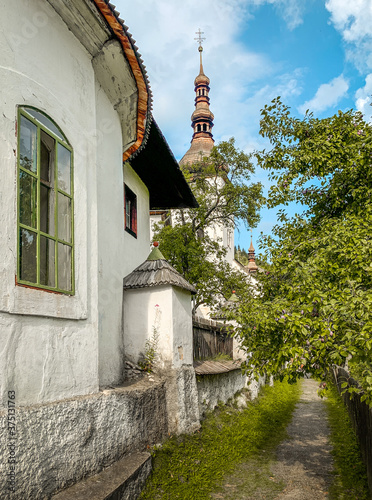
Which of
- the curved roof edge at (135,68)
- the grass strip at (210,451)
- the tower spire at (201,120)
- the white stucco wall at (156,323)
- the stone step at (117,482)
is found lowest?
the grass strip at (210,451)

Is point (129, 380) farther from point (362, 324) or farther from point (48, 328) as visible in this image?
point (362, 324)

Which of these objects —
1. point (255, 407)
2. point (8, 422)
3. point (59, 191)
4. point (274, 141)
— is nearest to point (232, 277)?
point (255, 407)

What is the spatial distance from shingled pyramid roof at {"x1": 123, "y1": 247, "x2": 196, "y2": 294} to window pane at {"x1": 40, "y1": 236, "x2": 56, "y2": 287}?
2618 mm

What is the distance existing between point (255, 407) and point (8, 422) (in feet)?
30.2

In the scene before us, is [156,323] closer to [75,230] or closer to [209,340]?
[75,230]

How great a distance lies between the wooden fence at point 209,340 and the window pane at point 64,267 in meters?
4.11

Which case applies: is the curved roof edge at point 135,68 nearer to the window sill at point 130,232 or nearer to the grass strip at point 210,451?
the window sill at point 130,232

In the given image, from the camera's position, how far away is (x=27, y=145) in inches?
167

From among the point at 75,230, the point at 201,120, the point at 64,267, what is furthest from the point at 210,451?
the point at 201,120

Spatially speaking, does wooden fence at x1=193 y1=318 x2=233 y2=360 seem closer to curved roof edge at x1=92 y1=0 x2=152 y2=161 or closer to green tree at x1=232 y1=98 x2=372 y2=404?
green tree at x1=232 y1=98 x2=372 y2=404

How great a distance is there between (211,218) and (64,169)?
13803mm

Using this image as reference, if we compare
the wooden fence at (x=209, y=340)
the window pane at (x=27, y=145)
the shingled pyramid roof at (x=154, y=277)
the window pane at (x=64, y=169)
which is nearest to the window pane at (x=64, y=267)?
the window pane at (x=64, y=169)

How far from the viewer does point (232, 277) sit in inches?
696

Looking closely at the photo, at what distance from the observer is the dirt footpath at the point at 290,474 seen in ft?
19.0
